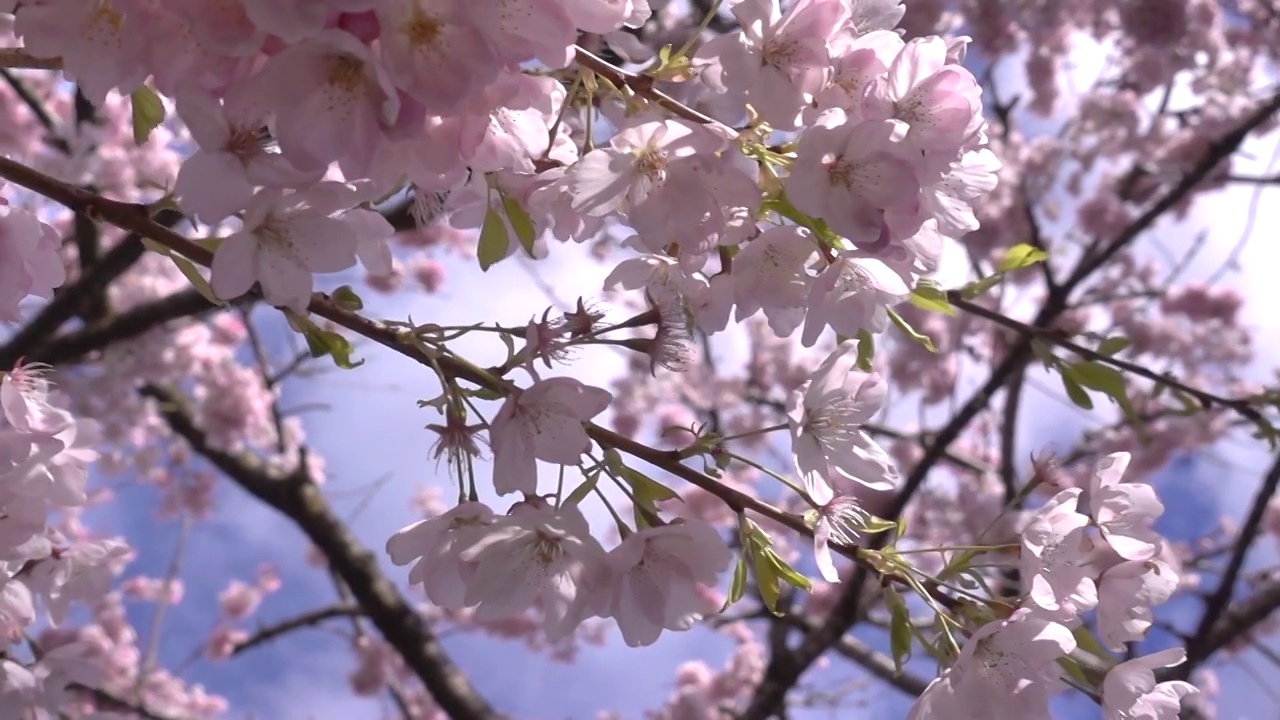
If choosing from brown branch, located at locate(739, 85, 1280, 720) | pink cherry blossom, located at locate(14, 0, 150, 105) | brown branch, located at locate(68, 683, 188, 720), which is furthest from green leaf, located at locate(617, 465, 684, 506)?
brown branch, located at locate(68, 683, 188, 720)

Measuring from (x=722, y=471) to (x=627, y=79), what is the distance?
0.33 meters

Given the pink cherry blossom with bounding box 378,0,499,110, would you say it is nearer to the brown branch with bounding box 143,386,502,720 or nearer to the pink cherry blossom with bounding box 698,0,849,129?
the pink cherry blossom with bounding box 698,0,849,129

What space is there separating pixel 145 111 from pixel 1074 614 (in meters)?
0.88

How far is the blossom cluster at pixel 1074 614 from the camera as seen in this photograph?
704mm

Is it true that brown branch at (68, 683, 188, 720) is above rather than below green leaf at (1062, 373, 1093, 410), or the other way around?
above

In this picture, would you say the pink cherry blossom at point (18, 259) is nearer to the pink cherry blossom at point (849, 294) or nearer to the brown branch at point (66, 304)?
the pink cherry blossom at point (849, 294)

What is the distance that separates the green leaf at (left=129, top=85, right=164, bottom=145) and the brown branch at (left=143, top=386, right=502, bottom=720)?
274 cm

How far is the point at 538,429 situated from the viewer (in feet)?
2.28

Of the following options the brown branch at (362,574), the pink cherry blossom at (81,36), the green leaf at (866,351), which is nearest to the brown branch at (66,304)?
the brown branch at (362,574)

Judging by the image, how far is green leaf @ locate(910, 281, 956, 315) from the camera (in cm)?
94

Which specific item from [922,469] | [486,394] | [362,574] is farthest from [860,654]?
[486,394]

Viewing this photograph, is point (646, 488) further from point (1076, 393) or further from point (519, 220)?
point (1076, 393)

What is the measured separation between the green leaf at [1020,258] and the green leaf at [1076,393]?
14 centimetres

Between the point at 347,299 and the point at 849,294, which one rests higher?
the point at 347,299
